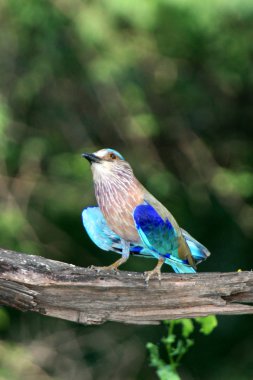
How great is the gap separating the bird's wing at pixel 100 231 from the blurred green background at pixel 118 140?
4.62m

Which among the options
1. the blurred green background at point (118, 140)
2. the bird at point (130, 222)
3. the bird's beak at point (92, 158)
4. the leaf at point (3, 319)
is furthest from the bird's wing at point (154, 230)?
the leaf at point (3, 319)

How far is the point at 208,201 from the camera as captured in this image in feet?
36.5

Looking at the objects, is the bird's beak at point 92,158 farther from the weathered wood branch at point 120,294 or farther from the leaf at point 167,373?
the leaf at point 167,373

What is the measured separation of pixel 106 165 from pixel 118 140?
6.11 metres

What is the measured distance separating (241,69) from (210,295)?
581 centimetres

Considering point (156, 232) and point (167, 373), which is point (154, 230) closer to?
point (156, 232)

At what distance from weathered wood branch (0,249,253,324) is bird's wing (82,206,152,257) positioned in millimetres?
227

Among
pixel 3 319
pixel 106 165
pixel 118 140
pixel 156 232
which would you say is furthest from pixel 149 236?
pixel 118 140

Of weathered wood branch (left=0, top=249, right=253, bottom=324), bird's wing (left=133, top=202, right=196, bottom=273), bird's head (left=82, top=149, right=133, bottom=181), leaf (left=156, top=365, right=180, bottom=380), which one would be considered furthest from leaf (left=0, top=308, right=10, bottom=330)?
bird's wing (left=133, top=202, right=196, bottom=273)

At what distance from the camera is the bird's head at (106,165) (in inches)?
193

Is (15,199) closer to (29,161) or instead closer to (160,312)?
(29,161)

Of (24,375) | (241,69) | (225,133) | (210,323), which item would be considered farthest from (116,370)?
(210,323)

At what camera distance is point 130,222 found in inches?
187

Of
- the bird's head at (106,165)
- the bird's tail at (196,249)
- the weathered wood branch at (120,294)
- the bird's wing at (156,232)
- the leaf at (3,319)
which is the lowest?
the leaf at (3,319)
